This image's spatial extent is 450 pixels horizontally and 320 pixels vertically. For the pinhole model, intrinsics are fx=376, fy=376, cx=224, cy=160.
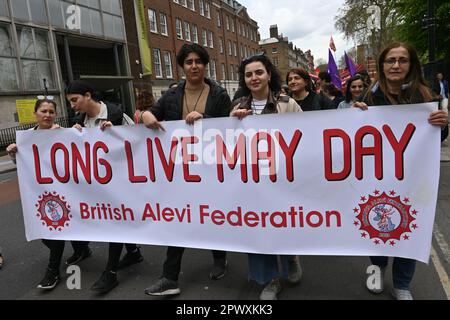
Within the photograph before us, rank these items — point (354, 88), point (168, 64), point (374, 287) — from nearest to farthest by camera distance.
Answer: point (374, 287), point (354, 88), point (168, 64)

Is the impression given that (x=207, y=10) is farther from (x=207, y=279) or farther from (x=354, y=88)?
(x=207, y=279)

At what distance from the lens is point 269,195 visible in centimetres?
274

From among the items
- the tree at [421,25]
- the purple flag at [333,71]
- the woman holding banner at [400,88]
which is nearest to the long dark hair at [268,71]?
the woman holding banner at [400,88]

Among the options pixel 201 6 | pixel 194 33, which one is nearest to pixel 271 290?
pixel 194 33

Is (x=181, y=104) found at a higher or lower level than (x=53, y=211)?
higher

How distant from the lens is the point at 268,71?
2834 mm

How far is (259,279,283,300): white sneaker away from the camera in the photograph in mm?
2826

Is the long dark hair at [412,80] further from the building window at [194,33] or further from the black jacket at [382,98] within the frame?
the building window at [194,33]

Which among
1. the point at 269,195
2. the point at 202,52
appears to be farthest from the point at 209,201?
the point at 202,52

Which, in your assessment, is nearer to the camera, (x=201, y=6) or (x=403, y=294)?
(x=403, y=294)

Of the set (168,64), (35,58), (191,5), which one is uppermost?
(191,5)

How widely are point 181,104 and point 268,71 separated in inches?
30.4

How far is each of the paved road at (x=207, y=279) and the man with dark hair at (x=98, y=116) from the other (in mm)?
111
